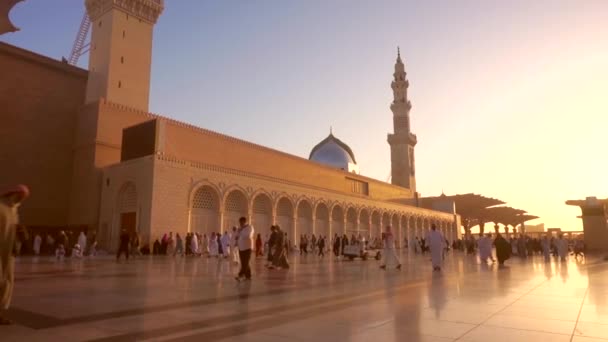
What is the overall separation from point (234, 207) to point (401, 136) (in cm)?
3096

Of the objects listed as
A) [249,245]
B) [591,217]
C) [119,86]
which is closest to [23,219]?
[119,86]

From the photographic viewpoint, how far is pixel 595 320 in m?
3.89

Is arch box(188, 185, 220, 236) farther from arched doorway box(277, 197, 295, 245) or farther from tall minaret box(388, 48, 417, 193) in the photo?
tall minaret box(388, 48, 417, 193)

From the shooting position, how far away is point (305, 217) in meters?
29.9

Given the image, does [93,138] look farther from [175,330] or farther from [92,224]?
[175,330]

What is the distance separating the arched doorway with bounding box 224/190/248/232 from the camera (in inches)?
915

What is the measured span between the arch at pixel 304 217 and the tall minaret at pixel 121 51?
12664mm

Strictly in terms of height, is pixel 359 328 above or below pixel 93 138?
below

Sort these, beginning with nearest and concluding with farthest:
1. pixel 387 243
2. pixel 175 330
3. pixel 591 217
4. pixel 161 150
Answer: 1. pixel 175 330
2. pixel 387 243
3. pixel 161 150
4. pixel 591 217

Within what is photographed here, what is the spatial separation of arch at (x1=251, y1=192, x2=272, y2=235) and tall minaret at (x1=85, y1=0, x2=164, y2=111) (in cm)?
1024

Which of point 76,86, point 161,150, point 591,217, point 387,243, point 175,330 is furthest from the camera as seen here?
point 76,86

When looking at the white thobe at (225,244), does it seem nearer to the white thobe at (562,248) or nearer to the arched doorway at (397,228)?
the white thobe at (562,248)

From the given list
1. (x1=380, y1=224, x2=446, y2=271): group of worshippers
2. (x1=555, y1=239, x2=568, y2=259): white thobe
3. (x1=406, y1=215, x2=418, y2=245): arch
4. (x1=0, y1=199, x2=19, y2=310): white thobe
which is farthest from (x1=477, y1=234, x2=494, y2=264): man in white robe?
(x1=406, y1=215, x2=418, y2=245): arch

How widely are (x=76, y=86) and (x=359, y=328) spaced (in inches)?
1093
